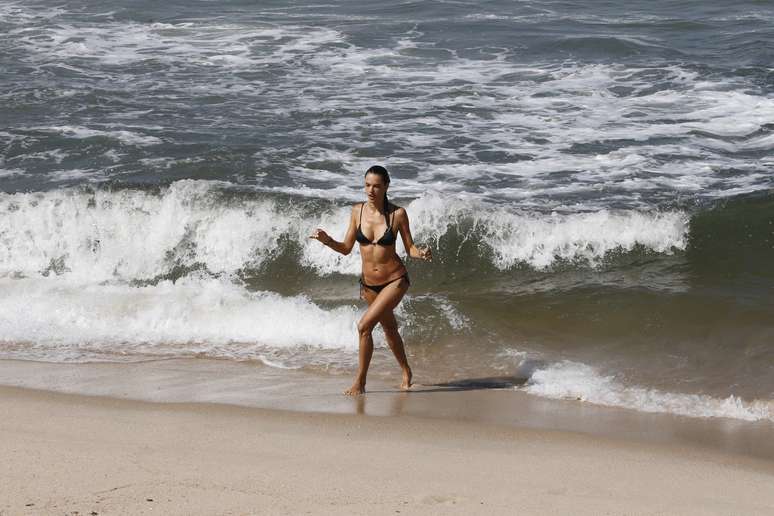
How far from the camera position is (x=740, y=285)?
409 inches

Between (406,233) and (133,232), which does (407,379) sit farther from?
(133,232)

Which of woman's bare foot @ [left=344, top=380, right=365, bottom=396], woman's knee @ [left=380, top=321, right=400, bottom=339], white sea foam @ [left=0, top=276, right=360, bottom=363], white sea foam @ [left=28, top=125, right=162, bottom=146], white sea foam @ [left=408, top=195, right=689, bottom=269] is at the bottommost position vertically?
white sea foam @ [left=0, top=276, right=360, bottom=363]

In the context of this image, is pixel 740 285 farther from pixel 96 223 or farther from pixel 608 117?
pixel 96 223

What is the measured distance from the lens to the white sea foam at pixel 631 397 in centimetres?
770

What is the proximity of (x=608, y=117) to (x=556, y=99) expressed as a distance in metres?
1.20

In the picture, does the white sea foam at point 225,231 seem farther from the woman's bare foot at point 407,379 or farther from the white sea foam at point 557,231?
the woman's bare foot at point 407,379

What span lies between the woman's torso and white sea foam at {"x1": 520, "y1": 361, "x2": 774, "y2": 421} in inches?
54.0

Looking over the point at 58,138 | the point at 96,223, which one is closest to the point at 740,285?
the point at 96,223

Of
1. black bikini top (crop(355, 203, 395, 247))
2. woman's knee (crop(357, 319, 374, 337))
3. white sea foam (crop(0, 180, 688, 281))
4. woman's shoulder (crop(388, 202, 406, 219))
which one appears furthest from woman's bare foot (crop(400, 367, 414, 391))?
white sea foam (crop(0, 180, 688, 281))

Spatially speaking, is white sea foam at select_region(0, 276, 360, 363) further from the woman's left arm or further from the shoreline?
the woman's left arm

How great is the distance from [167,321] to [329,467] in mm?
4420

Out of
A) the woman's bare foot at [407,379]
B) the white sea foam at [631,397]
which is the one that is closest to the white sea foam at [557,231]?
the white sea foam at [631,397]

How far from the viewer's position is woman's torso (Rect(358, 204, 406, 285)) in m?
7.81

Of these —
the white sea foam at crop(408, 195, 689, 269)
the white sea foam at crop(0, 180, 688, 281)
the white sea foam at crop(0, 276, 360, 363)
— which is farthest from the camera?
the white sea foam at crop(0, 180, 688, 281)
